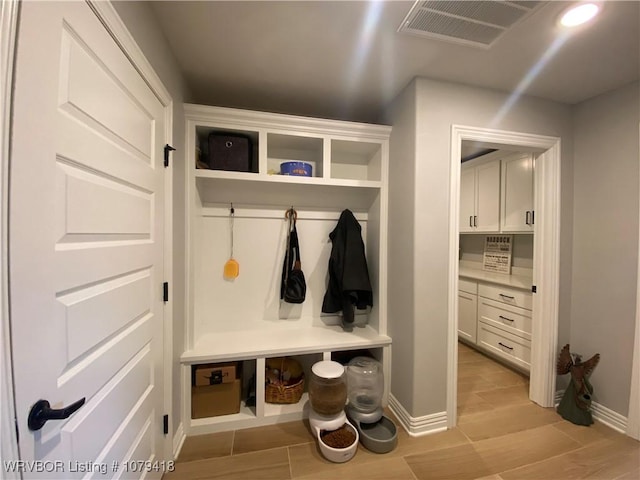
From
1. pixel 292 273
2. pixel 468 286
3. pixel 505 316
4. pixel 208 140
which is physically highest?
pixel 208 140

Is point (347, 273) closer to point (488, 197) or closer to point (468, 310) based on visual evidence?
point (468, 310)

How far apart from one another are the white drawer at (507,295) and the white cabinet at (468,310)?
0.12 metres

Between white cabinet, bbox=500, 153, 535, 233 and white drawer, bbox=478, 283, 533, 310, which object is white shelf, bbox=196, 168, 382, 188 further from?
white drawer, bbox=478, 283, 533, 310

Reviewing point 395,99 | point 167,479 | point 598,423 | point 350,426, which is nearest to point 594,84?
point 395,99

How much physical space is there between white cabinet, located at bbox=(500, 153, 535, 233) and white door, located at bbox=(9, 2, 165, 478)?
3138 millimetres

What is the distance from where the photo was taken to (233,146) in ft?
6.08

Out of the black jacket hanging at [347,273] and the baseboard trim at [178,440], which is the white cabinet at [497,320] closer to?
the black jacket hanging at [347,273]

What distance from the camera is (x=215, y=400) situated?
1.79m

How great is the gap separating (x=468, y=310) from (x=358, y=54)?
3001 mm

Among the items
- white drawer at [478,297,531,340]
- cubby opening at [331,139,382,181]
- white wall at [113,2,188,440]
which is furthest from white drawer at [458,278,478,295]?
white wall at [113,2,188,440]

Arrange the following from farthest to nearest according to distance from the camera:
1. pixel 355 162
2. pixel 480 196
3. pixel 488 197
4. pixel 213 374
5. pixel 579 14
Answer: pixel 480 196 → pixel 488 197 → pixel 355 162 → pixel 213 374 → pixel 579 14

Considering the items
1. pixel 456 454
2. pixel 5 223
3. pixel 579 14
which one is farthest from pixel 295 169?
pixel 456 454

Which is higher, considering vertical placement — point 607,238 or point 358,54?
point 358,54

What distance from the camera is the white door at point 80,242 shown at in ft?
1.88
